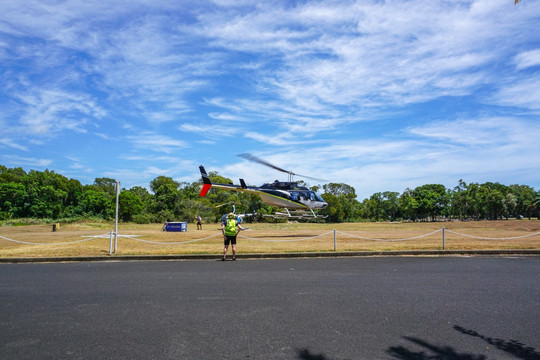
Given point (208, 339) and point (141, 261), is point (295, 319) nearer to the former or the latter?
point (208, 339)

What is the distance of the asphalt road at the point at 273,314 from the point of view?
15.4 feet

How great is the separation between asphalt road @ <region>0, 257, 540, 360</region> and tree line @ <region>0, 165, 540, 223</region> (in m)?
36.0

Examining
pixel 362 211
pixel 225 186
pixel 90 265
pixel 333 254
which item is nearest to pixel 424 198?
pixel 362 211

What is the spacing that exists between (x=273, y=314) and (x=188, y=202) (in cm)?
6513

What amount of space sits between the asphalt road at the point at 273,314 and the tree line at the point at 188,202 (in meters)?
36.0

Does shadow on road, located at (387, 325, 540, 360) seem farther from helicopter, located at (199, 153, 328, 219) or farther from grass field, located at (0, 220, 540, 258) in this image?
helicopter, located at (199, 153, 328, 219)

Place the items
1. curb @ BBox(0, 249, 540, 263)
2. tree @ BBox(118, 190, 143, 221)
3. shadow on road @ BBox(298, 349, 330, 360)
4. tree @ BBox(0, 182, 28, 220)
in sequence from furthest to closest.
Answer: tree @ BBox(118, 190, 143, 221), tree @ BBox(0, 182, 28, 220), curb @ BBox(0, 249, 540, 263), shadow on road @ BBox(298, 349, 330, 360)

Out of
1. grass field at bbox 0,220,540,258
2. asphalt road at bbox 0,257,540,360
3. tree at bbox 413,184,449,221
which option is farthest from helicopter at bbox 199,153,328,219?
tree at bbox 413,184,449,221

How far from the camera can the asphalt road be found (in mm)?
4707

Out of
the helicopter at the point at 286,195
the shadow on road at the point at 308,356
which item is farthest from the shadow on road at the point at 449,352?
the helicopter at the point at 286,195

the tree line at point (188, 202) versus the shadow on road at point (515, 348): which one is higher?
the tree line at point (188, 202)

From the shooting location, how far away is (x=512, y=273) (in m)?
10.2

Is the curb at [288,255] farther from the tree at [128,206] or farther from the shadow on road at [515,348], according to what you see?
the tree at [128,206]

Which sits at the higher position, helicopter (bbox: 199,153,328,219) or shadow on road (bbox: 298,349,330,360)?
helicopter (bbox: 199,153,328,219)
